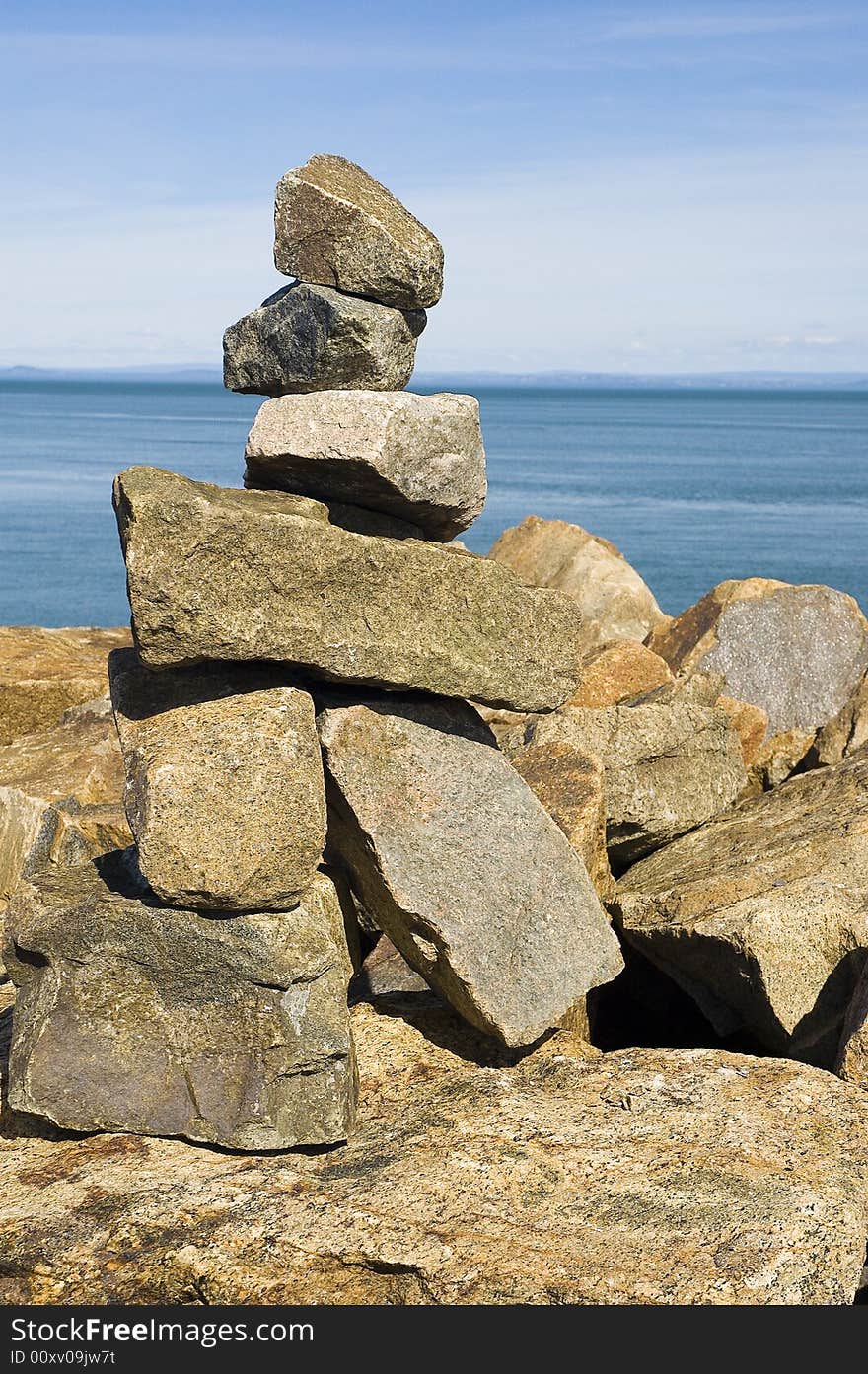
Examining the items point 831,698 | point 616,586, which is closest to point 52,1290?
point 831,698

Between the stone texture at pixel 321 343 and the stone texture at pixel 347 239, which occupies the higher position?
the stone texture at pixel 347 239

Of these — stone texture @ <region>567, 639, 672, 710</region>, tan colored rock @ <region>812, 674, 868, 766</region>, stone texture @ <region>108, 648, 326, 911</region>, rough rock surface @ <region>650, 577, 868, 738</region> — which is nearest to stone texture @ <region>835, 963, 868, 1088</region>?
stone texture @ <region>108, 648, 326, 911</region>

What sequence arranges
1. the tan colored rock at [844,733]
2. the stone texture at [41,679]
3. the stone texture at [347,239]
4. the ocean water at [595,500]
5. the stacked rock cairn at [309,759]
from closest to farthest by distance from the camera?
the stacked rock cairn at [309,759]
the stone texture at [347,239]
the tan colored rock at [844,733]
the stone texture at [41,679]
the ocean water at [595,500]

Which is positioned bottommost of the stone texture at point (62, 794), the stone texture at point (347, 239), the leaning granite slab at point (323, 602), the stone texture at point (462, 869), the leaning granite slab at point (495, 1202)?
the leaning granite slab at point (495, 1202)

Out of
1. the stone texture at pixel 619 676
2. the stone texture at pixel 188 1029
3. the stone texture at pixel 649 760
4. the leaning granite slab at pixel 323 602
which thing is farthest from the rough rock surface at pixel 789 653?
the stone texture at pixel 188 1029

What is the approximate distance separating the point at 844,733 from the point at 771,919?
3032mm

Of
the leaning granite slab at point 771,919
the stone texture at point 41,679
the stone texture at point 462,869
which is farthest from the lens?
Answer: the stone texture at point 41,679

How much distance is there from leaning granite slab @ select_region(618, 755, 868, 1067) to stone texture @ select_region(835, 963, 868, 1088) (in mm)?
327

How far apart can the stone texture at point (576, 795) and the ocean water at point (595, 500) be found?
33611mm

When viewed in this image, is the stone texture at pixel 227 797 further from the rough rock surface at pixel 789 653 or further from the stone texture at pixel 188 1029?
the rough rock surface at pixel 789 653

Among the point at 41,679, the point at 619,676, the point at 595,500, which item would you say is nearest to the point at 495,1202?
the point at 619,676

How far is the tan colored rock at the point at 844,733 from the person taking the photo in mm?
9500

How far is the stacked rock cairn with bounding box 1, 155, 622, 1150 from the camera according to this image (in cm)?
582

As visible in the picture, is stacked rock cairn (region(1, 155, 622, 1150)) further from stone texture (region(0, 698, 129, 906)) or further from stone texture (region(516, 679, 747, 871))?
stone texture (region(516, 679, 747, 871))
